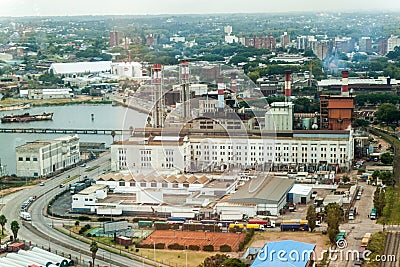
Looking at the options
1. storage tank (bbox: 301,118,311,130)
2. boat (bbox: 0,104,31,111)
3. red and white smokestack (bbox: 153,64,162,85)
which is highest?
red and white smokestack (bbox: 153,64,162,85)

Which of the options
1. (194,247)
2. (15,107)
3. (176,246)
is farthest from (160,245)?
(15,107)

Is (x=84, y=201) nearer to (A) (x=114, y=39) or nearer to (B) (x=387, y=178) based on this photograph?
(B) (x=387, y=178)

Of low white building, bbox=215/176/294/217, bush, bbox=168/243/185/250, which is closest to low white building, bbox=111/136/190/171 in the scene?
low white building, bbox=215/176/294/217

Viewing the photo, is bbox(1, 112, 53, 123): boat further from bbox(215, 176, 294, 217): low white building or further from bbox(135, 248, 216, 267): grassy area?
bbox(135, 248, 216, 267): grassy area

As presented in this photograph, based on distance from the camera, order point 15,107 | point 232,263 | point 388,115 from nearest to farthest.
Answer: point 232,263 < point 388,115 < point 15,107

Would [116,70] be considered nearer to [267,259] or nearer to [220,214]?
[220,214]

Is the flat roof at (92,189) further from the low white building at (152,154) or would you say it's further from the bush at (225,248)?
the bush at (225,248)

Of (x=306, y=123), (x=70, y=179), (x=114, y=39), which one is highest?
(x=114, y=39)

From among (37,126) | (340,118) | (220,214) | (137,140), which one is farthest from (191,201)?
(37,126)
